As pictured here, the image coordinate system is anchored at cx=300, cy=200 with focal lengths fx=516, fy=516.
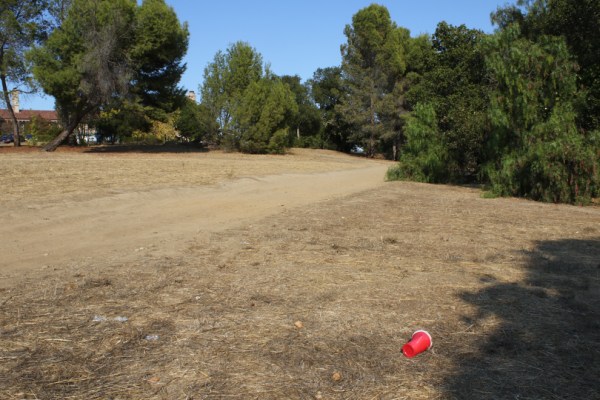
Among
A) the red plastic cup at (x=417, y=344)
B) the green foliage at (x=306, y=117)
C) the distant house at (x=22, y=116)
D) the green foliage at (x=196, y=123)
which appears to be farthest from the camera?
the distant house at (x=22, y=116)

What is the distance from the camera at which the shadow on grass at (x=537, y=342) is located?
3195mm

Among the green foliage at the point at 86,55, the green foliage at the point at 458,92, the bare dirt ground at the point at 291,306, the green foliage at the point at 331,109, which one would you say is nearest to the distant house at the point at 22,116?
the green foliage at the point at 331,109

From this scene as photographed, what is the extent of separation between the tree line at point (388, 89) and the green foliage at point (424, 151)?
48 millimetres

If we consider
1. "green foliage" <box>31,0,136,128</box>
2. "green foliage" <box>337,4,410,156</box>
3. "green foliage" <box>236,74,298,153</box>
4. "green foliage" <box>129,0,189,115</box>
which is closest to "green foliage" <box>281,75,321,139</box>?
"green foliage" <box>337,4,410,156</box>

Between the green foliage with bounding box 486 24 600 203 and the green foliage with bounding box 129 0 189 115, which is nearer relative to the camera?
the green foliage with bounding box 486 24 600 203

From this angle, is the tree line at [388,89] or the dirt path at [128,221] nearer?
the dirt path at [128,221]

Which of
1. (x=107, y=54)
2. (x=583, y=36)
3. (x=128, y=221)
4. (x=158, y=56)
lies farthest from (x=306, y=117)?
(x=128, y=221)

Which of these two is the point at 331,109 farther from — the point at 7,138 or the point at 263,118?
the point at 7,138

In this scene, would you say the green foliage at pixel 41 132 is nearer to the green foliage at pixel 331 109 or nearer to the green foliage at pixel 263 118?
the green foliage at pixel 263 118

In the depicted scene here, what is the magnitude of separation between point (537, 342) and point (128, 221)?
7.54 m

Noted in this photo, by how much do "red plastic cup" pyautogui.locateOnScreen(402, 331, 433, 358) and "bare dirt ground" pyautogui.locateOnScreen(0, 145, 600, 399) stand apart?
97 millimetres

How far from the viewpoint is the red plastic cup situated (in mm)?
3639

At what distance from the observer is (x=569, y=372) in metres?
3.41

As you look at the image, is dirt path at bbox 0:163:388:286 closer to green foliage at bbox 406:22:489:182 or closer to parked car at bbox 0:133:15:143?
green foliage at bbox 406:22:489:182
